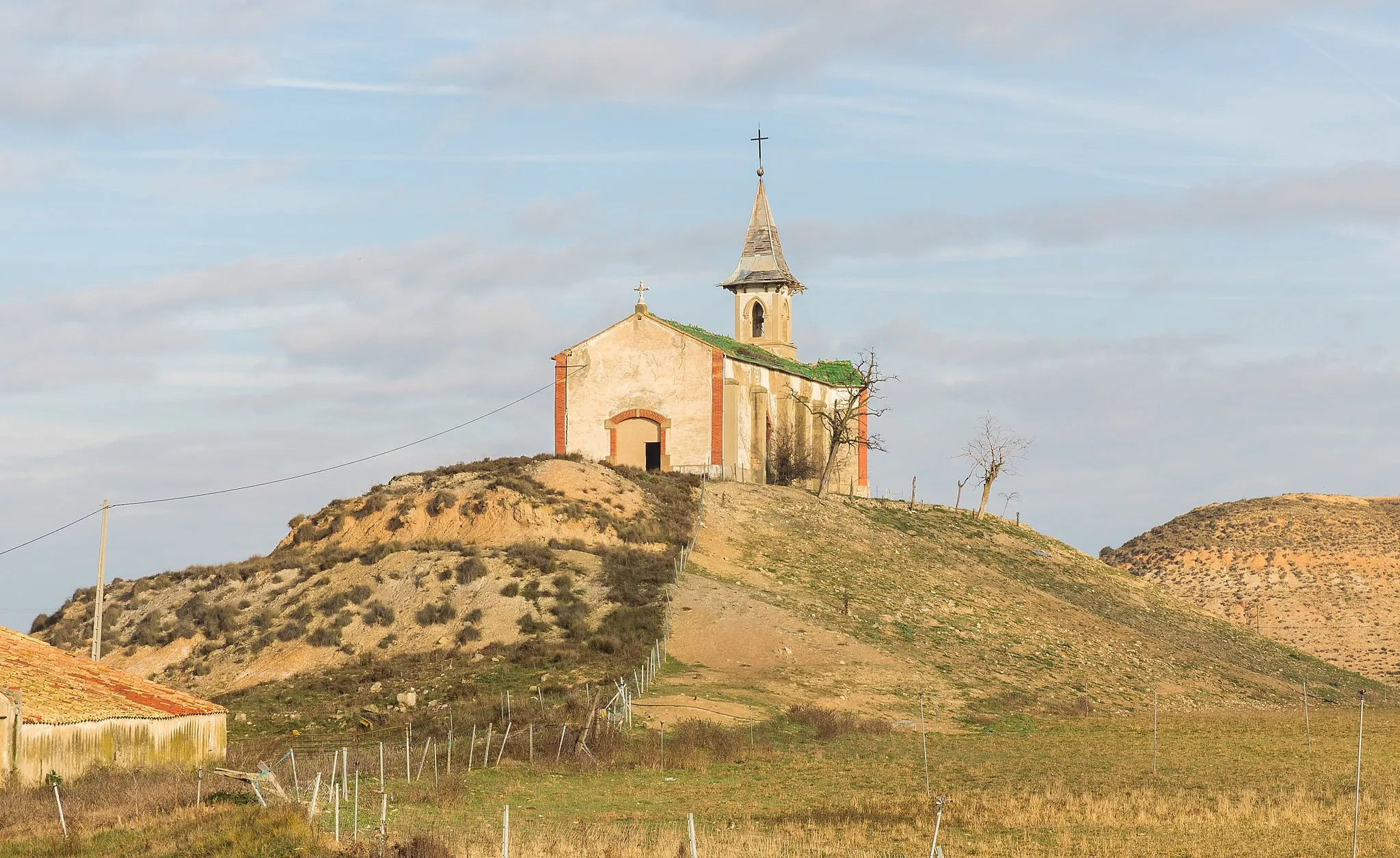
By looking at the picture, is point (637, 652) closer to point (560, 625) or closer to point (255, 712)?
point (560, 625)

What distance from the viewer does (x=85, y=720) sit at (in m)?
31.2

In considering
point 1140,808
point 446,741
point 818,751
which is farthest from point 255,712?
point 1140,808

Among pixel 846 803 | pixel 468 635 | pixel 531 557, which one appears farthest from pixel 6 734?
pixel 531 557

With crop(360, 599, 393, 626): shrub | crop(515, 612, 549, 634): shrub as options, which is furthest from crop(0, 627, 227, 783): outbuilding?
crop(515, 612, 549, 634): shrub

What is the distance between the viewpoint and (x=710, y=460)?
7050cm

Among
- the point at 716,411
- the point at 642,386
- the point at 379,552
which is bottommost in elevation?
the point at 379,552

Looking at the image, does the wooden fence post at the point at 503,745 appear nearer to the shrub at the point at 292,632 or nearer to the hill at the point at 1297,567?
the shrub at the point at 292,632

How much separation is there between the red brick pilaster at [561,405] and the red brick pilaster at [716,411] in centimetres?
718

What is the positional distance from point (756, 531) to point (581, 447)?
38.6ft

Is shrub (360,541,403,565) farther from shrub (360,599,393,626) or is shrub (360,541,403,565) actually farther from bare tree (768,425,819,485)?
bare tree (768,425,819,485)

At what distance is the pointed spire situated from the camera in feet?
279

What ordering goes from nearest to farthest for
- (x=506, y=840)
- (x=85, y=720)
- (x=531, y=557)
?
(x=506, y=840)
(x=85, y=720)
(x=531, y=557)

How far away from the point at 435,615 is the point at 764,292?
37925 millimetres

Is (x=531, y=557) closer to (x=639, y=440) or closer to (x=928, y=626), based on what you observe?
(x=928, y=626)
